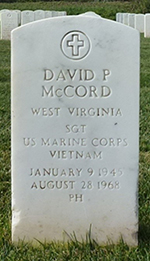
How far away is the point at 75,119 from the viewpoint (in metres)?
2.59

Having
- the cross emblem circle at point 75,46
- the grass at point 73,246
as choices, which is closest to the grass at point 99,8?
Result: the grass at point 73,246

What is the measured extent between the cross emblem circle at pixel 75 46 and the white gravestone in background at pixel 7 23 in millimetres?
14359

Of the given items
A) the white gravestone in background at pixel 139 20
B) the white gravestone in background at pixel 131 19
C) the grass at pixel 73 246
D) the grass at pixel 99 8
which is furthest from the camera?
the grass at pixel 99 8

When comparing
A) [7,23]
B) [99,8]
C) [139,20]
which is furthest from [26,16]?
[99,8]

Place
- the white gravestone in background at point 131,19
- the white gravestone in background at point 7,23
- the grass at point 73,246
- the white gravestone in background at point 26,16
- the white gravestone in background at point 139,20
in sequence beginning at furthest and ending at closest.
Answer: the white gravestone in background at point 131,19, the white gravestone in background at point 139,20, the white gravestone in background at point 26,16, the white gravestone in background at point 7,23, the grass at point 73,246

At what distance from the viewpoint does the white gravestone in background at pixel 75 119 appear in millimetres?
2561

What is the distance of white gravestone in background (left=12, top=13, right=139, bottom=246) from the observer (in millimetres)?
2561

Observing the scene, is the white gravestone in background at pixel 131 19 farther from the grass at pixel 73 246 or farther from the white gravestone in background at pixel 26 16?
the grass at pixel 73 246

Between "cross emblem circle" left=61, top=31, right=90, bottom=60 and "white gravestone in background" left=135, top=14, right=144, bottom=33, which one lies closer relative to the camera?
"cross emblem circle" left=61, top=31, right=90, bottom=60

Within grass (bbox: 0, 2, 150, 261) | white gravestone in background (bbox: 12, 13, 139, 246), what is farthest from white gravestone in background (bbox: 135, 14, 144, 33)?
white gravestone in background (bbox: 12, 13, 139, 246)

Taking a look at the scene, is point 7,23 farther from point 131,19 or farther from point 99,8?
point 99,8

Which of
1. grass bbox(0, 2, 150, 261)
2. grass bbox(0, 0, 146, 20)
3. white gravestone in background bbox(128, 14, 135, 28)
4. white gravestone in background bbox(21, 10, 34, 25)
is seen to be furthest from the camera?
grass bbox(0, 0, 146, 20)

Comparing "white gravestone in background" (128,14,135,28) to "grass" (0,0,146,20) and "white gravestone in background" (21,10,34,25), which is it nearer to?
"white gravestone in background" (21,10,34,25)

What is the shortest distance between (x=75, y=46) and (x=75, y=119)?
0.38 m
